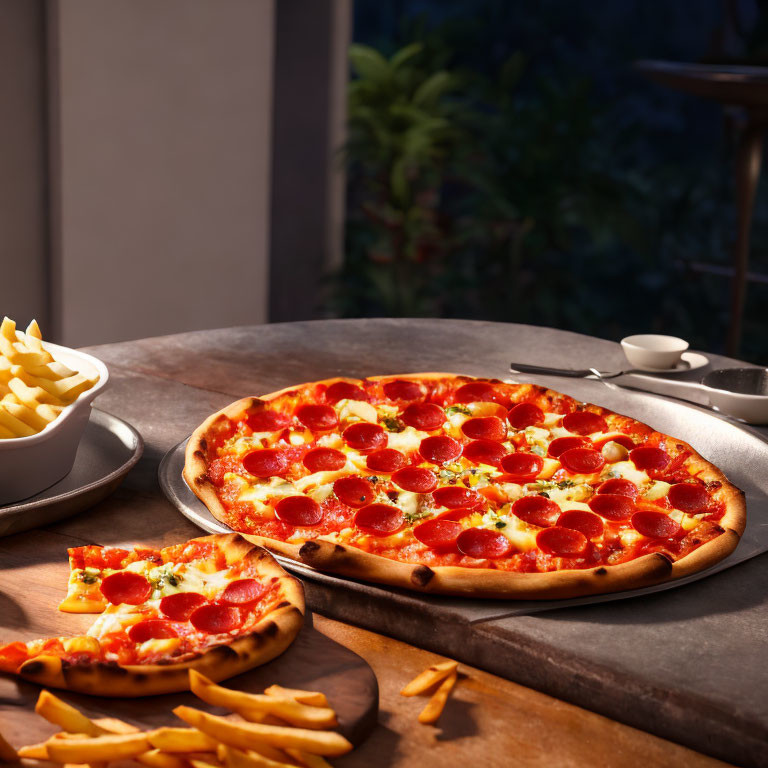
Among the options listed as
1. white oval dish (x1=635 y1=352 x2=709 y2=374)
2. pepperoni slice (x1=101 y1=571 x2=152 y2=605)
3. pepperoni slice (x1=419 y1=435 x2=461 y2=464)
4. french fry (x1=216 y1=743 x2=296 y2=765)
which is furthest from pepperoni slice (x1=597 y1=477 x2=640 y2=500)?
french fry (x1=216 y1=743 x2=296 y2=765)

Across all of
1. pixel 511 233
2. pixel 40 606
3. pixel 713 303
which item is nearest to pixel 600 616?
pixel 40 606

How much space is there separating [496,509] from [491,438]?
40cm

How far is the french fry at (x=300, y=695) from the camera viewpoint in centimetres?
136

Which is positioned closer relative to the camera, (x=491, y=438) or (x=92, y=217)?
(x=491, y=438)

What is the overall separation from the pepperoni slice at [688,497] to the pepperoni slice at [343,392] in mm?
848

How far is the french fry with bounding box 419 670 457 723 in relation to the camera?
1.43 meters

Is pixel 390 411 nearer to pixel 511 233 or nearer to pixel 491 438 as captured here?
pixel 491 438

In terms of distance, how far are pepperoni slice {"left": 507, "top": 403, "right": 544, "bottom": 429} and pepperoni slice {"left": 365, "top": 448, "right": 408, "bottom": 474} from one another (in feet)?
1.21

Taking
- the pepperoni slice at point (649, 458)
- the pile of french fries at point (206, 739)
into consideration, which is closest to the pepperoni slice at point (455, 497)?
the pepperoni slice at point (649, 458)

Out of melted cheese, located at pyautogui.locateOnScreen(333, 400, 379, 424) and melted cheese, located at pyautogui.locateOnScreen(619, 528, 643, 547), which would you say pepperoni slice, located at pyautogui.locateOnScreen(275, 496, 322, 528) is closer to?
melted cheese, located at pyautogui.locateOnScreen(333, 400, 379, 424)

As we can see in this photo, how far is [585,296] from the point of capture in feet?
26.6

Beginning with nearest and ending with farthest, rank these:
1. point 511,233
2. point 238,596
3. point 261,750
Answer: point 261,750 < point 238,596 < point 511,233

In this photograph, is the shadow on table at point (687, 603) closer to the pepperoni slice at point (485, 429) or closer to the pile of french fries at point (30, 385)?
the pepperoni slice at point (485, 429)

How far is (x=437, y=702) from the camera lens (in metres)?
1.46
